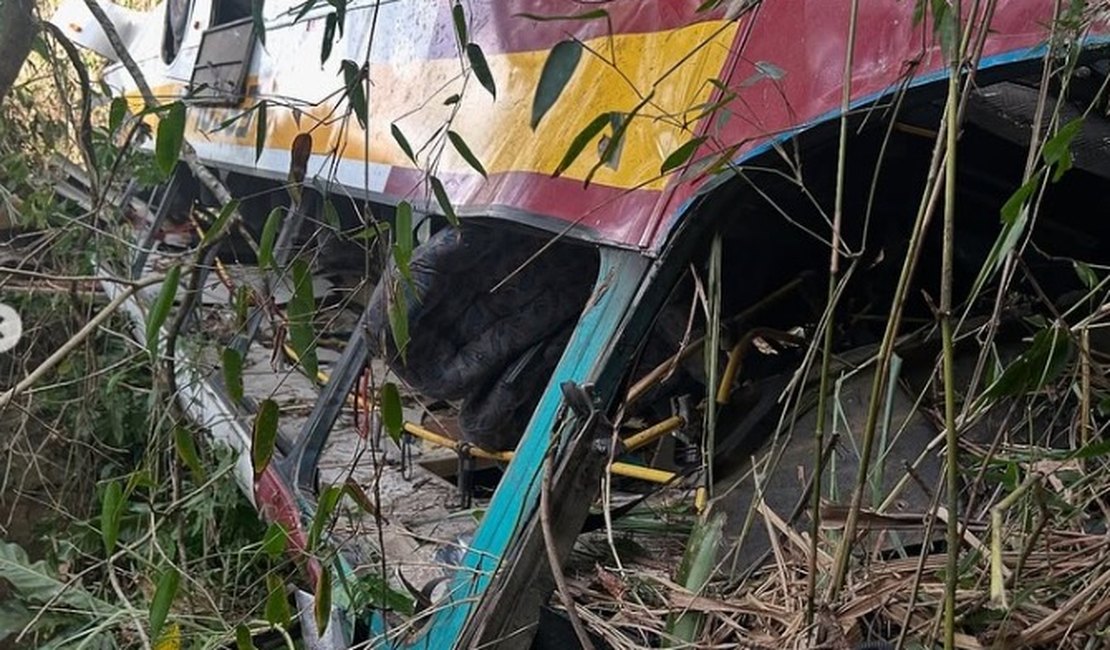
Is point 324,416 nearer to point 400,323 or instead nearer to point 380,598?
point 380,598

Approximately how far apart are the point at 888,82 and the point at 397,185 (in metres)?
1.42

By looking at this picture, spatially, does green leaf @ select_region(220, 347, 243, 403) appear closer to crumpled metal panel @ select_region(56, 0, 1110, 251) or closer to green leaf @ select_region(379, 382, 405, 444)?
green leaf @ select_region(379, 382, 405, 444)

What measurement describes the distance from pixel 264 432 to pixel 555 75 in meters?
0.60

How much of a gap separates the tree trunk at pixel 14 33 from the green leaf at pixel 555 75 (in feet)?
3.25

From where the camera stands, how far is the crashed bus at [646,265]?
1.30 meters

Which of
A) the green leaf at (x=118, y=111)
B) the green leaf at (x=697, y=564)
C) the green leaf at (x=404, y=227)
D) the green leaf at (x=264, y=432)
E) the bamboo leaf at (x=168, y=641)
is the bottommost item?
the bamboo leaf at (x=168, y=641)

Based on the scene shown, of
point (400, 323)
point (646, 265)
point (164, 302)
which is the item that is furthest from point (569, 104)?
point (164, 302)

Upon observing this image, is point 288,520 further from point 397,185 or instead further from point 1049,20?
point 1049,20

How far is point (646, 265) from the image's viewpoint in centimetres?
164

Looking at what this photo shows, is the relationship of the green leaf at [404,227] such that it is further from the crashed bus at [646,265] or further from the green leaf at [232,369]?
the green leaf at [232,369]

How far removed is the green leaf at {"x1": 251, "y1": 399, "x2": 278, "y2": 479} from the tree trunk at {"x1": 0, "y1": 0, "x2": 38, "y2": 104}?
83cm

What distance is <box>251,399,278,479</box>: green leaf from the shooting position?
128cm

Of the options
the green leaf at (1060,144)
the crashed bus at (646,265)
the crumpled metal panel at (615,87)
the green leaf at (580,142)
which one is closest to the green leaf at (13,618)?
the crashed bus at (646,265)

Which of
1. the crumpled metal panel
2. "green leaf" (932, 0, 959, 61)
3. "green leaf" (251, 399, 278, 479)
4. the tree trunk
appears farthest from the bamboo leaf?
"green leaf" (932, 0, 959, 61)
